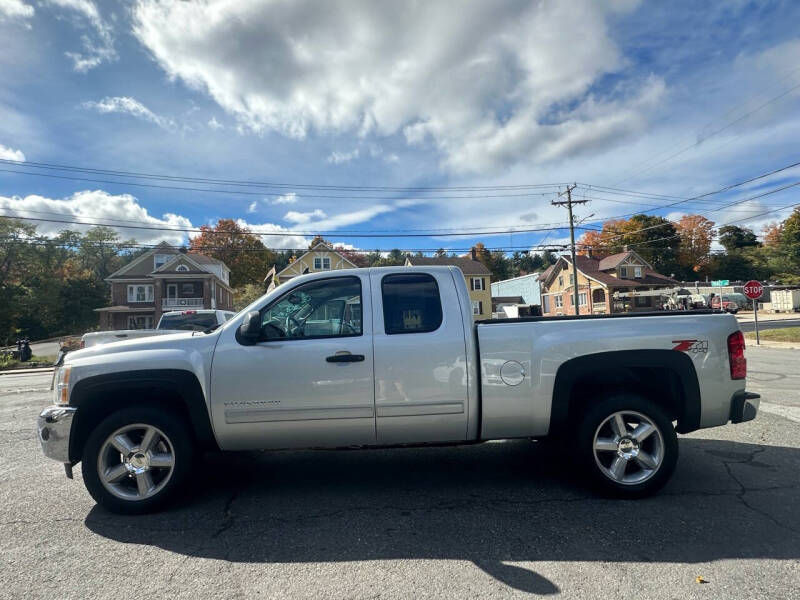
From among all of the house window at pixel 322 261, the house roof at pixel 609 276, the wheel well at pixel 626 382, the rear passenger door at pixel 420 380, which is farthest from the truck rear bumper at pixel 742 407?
the house roof at pixel 609 276

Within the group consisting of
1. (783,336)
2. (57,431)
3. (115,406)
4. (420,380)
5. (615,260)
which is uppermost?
(615,260)

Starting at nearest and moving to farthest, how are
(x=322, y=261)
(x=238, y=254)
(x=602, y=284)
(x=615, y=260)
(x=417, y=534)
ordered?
1. (x=417, y=534)
2. (x=322, y=261)
3. (x=602, y=284)
4. (x=615, y=260)
5. (x=238, y=254)

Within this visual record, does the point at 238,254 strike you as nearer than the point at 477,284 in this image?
No

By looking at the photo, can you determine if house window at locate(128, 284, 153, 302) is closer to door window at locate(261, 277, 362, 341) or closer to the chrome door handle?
door window at locate(261, 277, 362, 341)

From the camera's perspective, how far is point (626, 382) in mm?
3922

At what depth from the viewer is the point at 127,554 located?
10.0ft

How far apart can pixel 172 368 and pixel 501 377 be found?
103 inches

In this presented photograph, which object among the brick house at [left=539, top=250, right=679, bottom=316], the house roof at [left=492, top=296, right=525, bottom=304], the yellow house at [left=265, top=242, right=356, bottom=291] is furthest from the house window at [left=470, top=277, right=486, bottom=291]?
the house roof at [left=492, top=296, right=525, bottom=304]

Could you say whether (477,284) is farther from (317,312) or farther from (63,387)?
Result: (63,387)

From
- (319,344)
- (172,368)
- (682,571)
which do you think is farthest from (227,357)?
(682,571)

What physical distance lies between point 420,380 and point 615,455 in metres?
1.72

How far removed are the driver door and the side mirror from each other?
58 millimetres

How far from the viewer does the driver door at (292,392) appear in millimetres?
3617

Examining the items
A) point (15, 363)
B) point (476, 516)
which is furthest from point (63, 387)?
point (15, 363)
